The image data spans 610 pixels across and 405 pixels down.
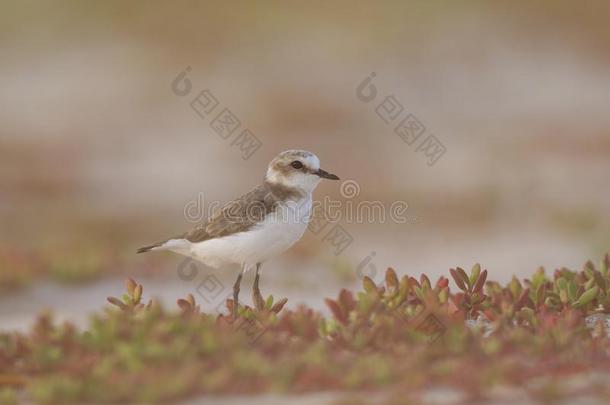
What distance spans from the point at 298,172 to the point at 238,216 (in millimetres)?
631

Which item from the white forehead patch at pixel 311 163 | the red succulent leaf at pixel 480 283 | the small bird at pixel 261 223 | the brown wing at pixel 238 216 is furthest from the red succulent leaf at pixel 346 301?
the white forehead patch at pixel 311 163

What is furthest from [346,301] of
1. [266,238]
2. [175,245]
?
[175,245]

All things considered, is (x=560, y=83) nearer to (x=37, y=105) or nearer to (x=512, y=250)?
(x=512, y=250)

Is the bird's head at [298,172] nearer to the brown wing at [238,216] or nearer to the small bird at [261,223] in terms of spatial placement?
the small bird at [261,223]

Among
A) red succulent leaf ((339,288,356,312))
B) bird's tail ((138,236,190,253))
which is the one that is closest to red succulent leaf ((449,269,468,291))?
red succulent leaf ((339,288,356,312))

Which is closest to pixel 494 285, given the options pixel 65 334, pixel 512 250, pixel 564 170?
pixel 65 334

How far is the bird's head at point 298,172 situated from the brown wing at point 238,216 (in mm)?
178

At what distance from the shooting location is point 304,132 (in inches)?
771

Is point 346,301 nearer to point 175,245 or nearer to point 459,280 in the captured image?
point 459,280

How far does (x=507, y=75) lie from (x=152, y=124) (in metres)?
8.47

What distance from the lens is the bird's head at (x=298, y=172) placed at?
24.3 feet

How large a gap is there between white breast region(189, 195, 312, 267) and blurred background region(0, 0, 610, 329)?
238cm

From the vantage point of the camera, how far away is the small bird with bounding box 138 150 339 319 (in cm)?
706

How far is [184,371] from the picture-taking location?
17.6 ft
